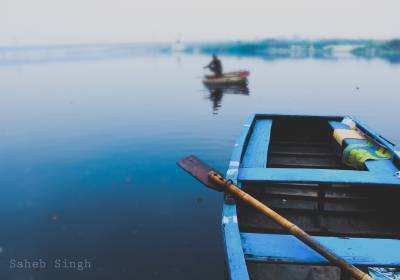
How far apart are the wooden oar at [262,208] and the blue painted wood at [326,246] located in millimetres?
190

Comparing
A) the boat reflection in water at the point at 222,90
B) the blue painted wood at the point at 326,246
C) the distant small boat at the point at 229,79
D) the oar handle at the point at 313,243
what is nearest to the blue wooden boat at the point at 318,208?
the blue painted wood at the point at 326,246

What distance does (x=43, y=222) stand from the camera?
7859 millimetres

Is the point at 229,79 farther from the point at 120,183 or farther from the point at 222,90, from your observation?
the point at 120,183

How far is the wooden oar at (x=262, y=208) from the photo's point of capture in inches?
114

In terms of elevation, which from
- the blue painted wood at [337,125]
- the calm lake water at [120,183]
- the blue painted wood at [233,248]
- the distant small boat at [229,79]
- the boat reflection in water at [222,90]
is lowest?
the calm lake water at [120,183]

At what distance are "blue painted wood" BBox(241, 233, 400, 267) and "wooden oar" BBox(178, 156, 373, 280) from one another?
190 millimetres

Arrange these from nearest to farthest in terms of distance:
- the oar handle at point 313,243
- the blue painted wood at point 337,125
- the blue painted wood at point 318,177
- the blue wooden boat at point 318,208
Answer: the oar handle at point 313,243, the blue wooden boat at point 318,208, the blue painted wood at point 318,177, the blue painted wood at point 337,125

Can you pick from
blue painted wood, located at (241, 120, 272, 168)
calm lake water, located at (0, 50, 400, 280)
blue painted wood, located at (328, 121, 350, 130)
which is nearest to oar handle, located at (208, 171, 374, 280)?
blue painted wood, located at (241, 120, 272, 168)

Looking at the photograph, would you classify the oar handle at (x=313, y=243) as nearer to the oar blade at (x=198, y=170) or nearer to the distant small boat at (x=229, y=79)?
the oar blade at (x=198, y=170)

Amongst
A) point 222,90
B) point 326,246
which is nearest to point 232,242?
point 326,246

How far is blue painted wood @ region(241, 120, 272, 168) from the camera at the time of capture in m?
5.59

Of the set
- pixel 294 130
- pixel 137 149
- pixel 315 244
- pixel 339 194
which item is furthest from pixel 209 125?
pixel 315 244

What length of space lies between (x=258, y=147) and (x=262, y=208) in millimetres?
2768

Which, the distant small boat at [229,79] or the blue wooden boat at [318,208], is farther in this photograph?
the distant small boat at [229,79]
